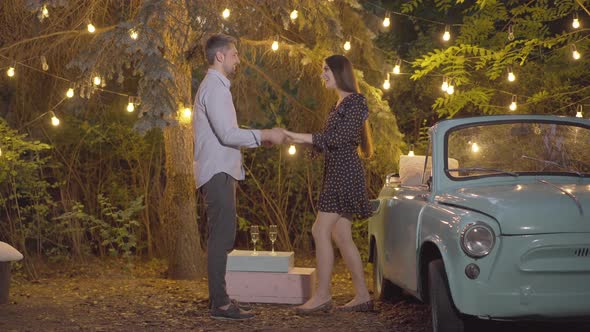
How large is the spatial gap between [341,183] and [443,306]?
1.80 metres

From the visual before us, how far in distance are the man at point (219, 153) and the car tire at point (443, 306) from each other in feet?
5.97

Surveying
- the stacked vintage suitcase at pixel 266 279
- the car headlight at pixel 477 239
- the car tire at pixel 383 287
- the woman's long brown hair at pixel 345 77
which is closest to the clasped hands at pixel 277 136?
the woman's long brown hair at pixel 345 77

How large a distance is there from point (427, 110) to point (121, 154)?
4.55m

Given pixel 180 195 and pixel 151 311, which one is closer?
pixel 151 311

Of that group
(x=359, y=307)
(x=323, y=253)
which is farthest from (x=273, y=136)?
(x=359, y=307)

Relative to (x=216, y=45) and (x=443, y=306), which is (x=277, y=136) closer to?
(x=216, y=45)

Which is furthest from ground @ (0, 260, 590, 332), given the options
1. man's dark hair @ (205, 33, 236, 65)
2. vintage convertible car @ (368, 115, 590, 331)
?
man's dark hair @ (205, 33, 236, 65)

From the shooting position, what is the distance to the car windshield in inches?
255

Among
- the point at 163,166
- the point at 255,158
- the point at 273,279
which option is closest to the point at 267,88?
the point at 255,158

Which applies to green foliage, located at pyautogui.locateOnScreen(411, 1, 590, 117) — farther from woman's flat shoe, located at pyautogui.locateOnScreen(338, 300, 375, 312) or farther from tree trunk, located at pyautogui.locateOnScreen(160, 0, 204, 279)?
woman's flat shoe, located at pyautogui.locateOnScreen(338, 300, 375, 312)

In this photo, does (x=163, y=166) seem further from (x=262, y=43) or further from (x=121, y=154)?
(x=262, y=43)

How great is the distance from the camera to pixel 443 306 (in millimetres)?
5586

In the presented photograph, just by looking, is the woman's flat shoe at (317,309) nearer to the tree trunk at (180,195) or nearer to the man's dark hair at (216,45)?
the man's dark hair at (216,45)

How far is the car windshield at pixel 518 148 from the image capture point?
6.48 meters
